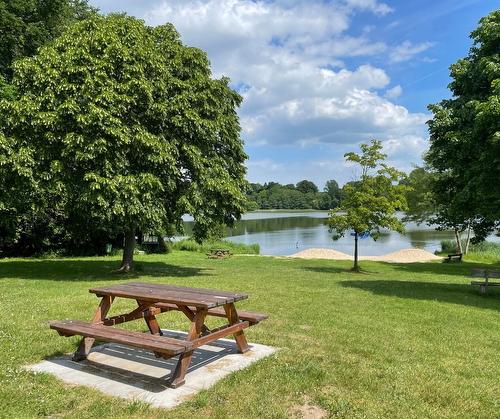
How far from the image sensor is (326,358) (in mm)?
5836

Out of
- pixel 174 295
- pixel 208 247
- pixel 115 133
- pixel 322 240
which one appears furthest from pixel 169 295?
pixel 322 240

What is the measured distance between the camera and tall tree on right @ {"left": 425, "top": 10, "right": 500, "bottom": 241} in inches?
462

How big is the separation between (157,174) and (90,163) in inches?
83.9

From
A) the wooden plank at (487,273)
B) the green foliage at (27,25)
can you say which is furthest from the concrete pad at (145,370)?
the green foliage at (27,25)

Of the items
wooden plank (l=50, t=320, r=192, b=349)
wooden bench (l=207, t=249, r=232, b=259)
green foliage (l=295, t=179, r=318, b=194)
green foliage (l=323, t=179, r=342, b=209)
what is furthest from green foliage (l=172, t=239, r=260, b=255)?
green foliage (l=295, t=179, r=318, b=194)

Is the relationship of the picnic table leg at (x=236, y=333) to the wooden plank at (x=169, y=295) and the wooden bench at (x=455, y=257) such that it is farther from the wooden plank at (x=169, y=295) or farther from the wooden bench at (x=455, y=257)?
the wooden bench at (x=455, y=257)

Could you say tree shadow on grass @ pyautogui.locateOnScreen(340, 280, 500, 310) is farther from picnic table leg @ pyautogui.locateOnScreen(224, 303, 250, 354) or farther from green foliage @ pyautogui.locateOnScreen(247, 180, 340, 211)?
green foliage @ pyautogui.locateOnScreen(247, 180, 340, 211)

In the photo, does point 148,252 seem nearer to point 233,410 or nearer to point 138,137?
point 138,137

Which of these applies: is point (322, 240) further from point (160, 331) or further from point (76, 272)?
point (160, 331)

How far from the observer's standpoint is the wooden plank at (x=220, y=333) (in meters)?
5.00

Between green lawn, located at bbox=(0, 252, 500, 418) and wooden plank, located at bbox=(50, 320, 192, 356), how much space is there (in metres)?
0.52

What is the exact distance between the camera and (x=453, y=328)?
8.04 meters

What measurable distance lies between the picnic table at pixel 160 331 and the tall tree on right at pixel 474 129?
823 centimetres

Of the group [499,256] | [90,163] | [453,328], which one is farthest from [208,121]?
[499,256]
